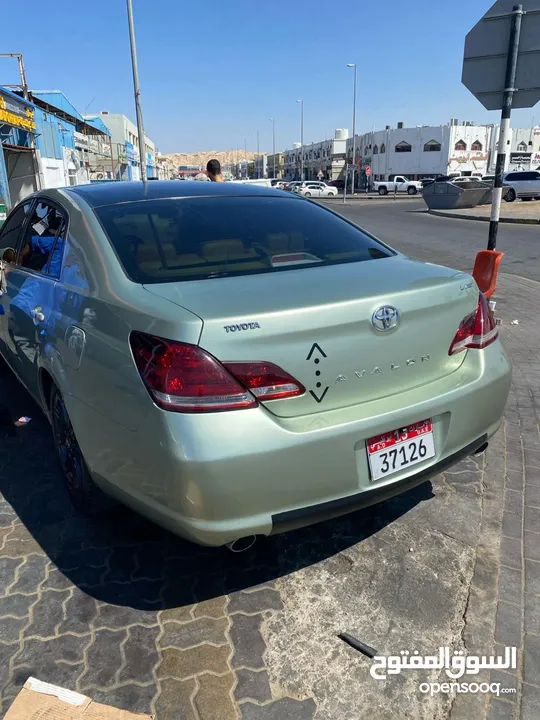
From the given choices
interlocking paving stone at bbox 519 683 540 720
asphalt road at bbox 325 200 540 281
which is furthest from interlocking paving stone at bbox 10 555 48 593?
asphalt road at bbox 325 200 540 281

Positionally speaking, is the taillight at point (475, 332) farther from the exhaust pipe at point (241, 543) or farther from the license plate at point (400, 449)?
the exhaust pipe at point (241, 543)

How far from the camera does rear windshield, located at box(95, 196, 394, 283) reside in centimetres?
251

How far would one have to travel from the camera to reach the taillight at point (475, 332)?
248 centimetres

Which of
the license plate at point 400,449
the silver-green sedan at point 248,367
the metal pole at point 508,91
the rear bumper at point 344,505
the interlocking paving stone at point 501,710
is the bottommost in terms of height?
the interlocking paving stone at point 501,710

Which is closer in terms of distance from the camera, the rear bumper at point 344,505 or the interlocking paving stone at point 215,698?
the interlocking paving stone at point 215,698

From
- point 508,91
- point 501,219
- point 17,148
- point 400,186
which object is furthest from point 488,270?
point 400,186

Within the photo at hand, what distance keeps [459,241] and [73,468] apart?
46.2 feet

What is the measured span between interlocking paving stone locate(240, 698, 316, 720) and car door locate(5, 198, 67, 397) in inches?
77.4

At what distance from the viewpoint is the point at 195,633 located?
223cm

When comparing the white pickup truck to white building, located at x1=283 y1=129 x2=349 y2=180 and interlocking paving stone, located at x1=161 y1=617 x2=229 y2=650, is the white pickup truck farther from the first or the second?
interlocking paving stone, located at x1=161 y1=617 x2=229 y2=650

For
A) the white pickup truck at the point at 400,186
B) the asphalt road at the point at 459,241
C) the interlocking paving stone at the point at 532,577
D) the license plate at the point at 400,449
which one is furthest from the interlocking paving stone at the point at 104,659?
the white pickup truck at the point at 400,186

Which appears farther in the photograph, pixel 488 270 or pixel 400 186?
pixel 400 186

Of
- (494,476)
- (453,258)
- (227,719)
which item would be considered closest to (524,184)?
(453,258)

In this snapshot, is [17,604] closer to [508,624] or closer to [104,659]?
[104,659]
